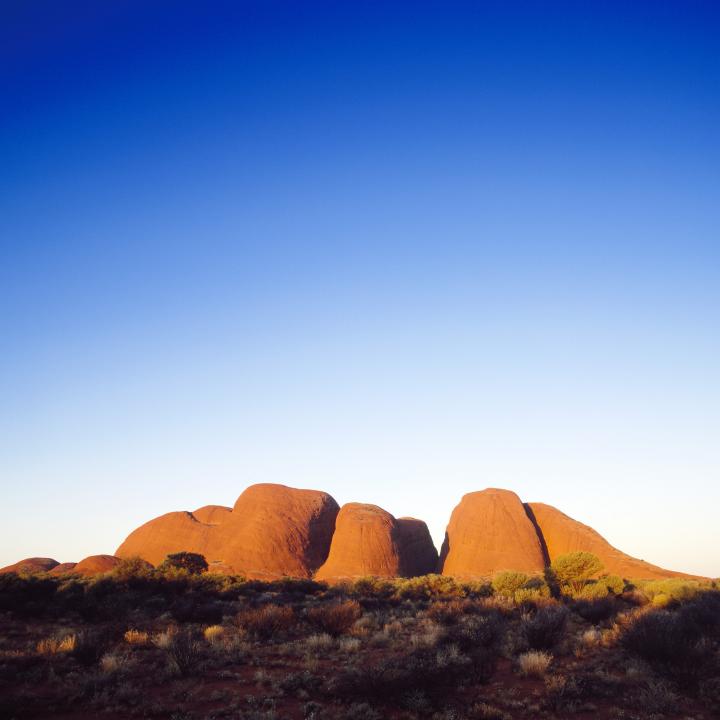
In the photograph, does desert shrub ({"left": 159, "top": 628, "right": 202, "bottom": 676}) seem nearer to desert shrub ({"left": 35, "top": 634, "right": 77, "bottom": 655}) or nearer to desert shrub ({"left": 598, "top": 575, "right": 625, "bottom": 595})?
desert shrub ({"left": 35, "top": 634, "right": 77, "bottom": 655})

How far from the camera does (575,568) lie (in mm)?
22875

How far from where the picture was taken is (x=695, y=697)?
748 centimetres

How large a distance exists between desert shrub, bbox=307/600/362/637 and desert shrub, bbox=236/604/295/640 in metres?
0.67

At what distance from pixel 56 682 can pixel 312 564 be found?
3650 centimetres

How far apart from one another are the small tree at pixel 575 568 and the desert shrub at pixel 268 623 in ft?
47.1

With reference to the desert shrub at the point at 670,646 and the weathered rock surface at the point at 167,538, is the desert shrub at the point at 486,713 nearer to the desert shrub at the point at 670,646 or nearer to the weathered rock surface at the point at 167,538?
the desert shrub at the point at 670,646

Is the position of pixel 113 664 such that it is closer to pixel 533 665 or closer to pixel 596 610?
pixel 533 665

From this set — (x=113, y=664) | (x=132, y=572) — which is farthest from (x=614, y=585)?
(x=132, y=572)

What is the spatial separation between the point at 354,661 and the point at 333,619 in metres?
3.62

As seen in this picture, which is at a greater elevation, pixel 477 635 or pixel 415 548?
pixel 477 635

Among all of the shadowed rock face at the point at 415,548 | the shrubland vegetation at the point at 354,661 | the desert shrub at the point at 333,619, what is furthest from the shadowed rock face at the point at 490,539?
the desert shrub at the point at 333,619

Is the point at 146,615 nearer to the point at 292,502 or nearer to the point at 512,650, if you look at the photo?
the point at 512,650

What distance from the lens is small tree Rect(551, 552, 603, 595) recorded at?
2210 cm

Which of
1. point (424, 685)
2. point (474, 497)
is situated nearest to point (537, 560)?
point (474, 497)
